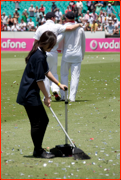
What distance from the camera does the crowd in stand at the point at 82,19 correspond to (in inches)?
1225

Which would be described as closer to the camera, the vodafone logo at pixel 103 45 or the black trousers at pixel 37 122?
the black trousers at pixel 37 122

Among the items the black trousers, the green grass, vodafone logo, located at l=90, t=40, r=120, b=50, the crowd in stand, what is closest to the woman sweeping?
the black trousers

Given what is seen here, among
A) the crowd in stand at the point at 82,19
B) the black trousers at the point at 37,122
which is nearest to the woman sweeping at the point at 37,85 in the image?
the black trousers at the point at 37,122

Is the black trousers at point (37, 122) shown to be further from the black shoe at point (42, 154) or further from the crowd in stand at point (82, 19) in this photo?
the crowd in stand at point (82, 19)

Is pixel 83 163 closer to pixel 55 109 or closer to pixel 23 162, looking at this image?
pixel 23 162

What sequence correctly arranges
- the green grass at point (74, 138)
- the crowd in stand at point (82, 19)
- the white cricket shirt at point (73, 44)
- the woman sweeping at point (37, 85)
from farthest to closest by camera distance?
the crowd in stand at point (82, 19) < the white cricket shirt at point (73, 44) < the woman sweeping at point (37, 85) < the green grass at point (74, 138)

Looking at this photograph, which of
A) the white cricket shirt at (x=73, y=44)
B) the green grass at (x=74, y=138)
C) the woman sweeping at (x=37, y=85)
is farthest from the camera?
the white cricket shirt at (x=73, y=44)

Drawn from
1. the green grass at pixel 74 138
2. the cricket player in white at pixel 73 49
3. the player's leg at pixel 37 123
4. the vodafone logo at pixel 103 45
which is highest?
the cricket player in white at pixel 73 49

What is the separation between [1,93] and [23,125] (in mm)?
4083

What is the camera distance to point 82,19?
32.2 metres

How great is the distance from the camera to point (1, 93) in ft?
35.3

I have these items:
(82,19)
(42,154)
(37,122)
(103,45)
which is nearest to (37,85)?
(37,122)

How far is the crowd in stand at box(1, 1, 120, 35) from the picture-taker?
31114 mm

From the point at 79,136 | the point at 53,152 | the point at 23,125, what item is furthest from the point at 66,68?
the point at 53,152
